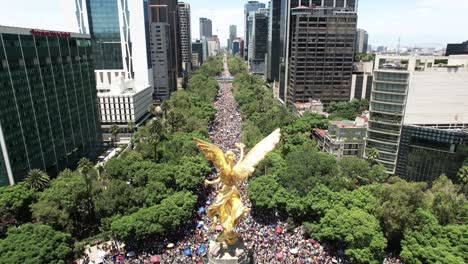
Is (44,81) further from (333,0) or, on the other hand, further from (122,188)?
(333,0)

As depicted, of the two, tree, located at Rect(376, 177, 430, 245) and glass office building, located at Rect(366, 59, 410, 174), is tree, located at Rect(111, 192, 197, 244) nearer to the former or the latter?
tree, located at Rect(376, 177, 430, 245)

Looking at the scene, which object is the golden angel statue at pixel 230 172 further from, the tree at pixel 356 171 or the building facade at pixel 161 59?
the building facade at pixel 161 59

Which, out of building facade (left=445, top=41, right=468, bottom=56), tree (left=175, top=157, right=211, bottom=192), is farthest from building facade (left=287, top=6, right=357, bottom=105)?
building facade (left=445, top=41, right=468, bottom=56)

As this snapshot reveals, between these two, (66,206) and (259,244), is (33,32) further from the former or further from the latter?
(259,244)

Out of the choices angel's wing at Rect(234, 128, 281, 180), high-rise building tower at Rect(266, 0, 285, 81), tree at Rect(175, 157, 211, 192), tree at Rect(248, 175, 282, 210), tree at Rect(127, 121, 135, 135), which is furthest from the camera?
high-rise building tower at Rect(266, 0, 285, 81)

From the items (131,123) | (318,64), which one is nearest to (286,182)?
(131,123)

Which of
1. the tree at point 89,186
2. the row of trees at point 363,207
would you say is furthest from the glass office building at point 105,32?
the row of trees at point 363,207

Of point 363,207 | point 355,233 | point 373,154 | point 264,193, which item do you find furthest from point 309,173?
point 373,154
